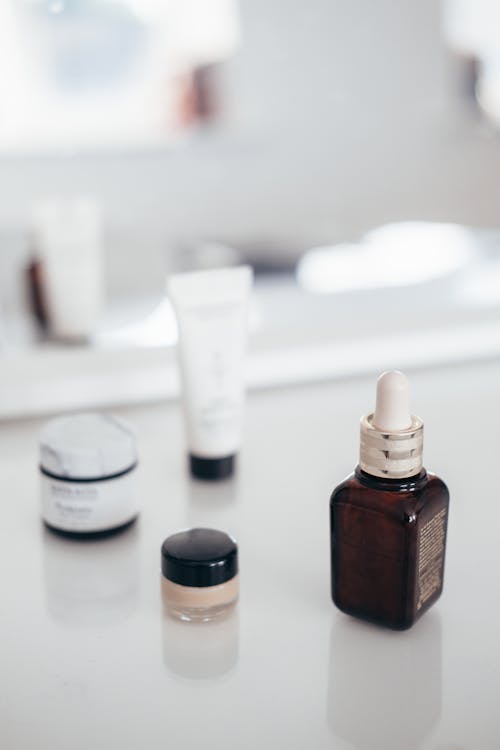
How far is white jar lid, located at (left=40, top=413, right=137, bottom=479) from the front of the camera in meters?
0.56

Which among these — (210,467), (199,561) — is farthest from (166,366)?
(199,561)

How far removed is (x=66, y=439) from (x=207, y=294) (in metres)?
0.15

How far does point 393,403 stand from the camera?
46 cm

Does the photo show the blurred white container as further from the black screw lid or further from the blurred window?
the blurred window

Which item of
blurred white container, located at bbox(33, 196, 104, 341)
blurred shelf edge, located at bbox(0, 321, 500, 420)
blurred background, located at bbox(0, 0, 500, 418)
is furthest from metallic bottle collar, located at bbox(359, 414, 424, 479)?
blurred background, located at bbox(0, 0, 500, 418)

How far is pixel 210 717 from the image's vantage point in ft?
1.43

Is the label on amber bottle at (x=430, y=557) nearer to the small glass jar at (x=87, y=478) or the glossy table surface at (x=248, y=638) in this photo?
the glossy table surface at (x=248, y=638)

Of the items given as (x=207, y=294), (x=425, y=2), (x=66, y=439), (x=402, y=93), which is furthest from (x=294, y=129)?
(x=66, y=439)

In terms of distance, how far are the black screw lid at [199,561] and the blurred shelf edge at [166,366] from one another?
33 cm

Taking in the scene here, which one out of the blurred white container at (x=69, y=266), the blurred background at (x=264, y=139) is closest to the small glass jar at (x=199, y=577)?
the blurred white container at (x=69, y=266)

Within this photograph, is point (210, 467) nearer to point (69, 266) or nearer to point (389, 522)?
point (389, 522)

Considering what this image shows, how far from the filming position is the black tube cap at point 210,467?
67 cm

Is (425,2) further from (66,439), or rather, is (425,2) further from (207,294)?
(66,439)

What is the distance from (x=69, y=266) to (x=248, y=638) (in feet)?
1.88
